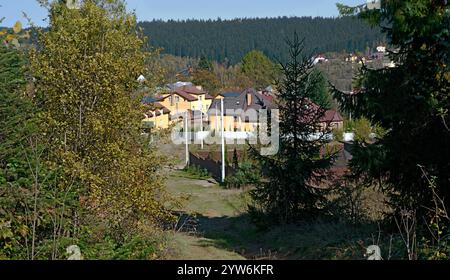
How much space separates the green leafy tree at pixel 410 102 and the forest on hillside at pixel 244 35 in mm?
130041

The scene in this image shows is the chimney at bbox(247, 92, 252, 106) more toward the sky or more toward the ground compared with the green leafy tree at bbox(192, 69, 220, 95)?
more toward the ground

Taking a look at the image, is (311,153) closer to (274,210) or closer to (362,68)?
(274,210)

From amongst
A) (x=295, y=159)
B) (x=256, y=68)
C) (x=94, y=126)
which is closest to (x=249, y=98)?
(x=256, y=68)

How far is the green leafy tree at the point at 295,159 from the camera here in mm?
15594

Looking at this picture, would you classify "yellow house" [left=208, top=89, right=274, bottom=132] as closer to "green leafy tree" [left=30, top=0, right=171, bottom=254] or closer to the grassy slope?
the grassy slope

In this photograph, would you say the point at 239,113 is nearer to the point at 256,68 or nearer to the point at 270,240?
the point at 256,68

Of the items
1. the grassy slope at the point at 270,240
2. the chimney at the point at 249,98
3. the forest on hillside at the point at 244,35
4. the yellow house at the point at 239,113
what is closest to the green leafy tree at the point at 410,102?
the grassy slope at the point at 270,240

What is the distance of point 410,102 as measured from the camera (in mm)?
9508

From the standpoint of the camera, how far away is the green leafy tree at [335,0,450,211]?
8781 millimetres

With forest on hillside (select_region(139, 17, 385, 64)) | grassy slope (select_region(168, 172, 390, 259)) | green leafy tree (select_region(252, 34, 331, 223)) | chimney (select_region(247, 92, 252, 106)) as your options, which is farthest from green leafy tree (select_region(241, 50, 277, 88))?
green leafy tree (select_region(252, 34, 331, 223))

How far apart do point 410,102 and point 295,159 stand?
6400mm

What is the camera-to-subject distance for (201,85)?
85.6m

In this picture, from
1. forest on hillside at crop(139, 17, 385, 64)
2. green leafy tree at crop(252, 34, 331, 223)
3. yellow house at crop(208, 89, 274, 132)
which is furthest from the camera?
forest on hillside at crop(139, 17, 385, 64)

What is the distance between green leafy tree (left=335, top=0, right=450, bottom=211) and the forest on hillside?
130 metres
